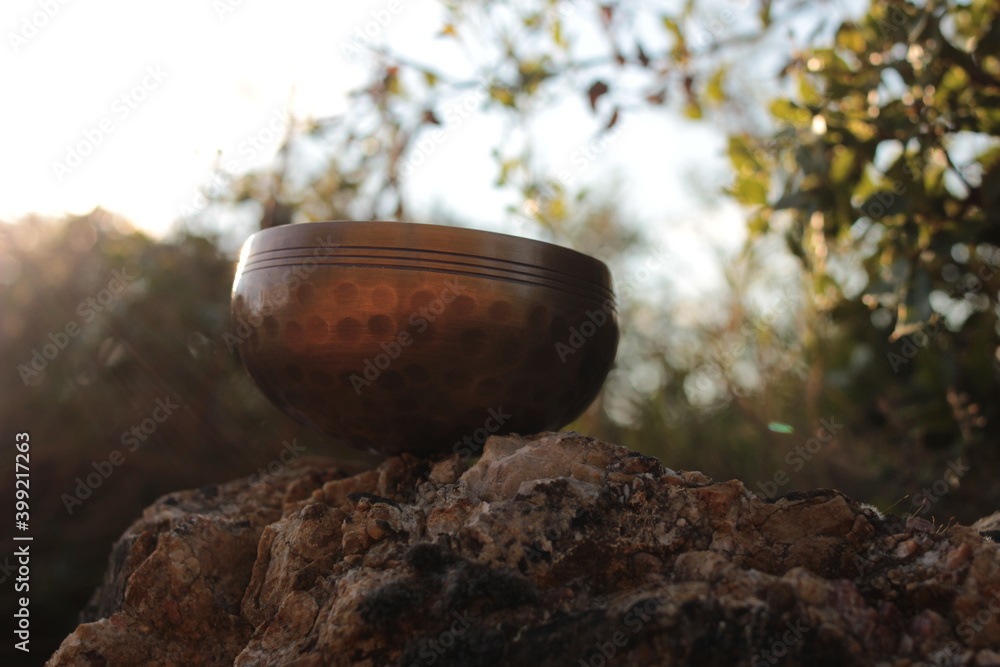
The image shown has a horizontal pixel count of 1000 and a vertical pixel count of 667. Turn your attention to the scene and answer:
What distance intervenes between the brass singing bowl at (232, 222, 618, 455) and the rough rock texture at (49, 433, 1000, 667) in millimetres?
103

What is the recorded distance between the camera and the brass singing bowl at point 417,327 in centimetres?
128

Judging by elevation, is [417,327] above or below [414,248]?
below

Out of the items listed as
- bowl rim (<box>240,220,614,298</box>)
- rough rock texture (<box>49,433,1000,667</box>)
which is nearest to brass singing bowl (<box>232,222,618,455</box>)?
bowl rim (<box>240,220,614,298</box>)

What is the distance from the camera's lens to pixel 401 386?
1.33 m

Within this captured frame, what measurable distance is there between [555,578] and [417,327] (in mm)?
476

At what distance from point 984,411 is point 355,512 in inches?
86.1

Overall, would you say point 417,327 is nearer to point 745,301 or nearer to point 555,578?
point 555,578

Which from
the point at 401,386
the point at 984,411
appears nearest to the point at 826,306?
the point at 984,411

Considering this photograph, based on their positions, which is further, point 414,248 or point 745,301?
point 745,301

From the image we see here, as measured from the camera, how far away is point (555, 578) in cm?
103

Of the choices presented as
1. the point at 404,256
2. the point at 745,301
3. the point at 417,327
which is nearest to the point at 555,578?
the point at 417,327

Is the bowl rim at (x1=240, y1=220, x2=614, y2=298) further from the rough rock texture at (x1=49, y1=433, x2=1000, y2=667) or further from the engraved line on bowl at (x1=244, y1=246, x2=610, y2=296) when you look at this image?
the rough rock texture at (x1=49, y1=433, x2=1000, y2=667)

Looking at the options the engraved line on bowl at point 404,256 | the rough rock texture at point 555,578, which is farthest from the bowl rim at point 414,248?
the rough rock texture at point 555,578

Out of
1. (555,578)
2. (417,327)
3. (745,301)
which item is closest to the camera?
(555,578)
